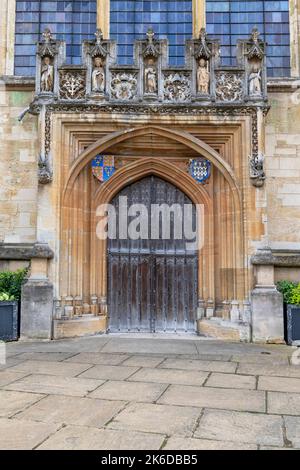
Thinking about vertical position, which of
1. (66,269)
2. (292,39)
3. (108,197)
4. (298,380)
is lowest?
(298,380)

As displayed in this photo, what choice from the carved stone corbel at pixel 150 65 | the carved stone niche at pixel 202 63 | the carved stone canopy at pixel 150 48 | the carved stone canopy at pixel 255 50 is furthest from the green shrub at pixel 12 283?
the carved stone canopy at pixel 255 50

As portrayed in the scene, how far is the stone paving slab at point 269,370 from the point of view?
527cm

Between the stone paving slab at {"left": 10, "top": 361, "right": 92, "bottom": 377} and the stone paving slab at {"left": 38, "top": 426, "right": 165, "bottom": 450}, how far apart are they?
1.97 meters

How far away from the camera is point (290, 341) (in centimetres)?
751

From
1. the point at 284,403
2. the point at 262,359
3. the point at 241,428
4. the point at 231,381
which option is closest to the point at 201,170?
the point at 262,359

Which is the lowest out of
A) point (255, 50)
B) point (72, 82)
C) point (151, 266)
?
point (151, 266)

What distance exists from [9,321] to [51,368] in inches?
105

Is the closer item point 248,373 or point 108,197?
point 248,373

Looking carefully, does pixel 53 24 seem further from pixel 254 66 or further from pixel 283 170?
pixel 283 170

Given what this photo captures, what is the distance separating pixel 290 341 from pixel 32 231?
5.75 metres

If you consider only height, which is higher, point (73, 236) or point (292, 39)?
point (292, 39)

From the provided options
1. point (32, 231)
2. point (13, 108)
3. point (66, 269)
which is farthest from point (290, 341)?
point (13, 108)

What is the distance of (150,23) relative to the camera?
10172mm

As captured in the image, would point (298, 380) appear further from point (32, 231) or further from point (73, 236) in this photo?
point (32, 231)
